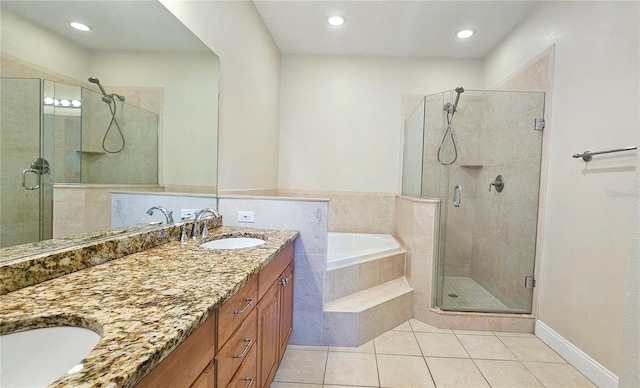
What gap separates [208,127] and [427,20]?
230cm

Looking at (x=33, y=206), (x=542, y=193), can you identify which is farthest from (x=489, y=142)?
(x=33, y=206)

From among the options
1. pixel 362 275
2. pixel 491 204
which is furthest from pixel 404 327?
pixel 491 204

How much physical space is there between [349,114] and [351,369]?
2722 mm

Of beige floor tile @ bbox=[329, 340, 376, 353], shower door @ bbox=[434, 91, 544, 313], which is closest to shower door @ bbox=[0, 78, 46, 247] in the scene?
beige floor tile @ bbox=[329, 340, 376, 353]

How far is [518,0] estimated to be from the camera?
2330 millimetres

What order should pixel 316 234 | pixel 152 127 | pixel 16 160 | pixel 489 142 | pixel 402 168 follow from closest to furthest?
pixel 16 160, pixel 152 127, pixel 316 234, pixel 489 142, pixel 402 168

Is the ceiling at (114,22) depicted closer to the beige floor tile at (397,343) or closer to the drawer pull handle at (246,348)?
the drawer pull handle at (246,348)

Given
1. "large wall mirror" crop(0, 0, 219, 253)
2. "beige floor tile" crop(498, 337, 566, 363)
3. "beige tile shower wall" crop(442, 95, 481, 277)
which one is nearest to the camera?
"large wall mirror" crop(0, 0, 219, 253)

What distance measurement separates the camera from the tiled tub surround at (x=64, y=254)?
787mm

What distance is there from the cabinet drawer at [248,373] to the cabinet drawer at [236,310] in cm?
18

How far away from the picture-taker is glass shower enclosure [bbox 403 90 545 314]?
7.83 ft

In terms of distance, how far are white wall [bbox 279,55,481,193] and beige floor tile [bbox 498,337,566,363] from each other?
185 cm

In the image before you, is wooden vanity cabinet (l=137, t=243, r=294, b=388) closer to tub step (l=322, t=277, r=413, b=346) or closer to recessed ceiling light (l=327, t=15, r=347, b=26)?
tub step (l=322, t=277, r=413, b=346)

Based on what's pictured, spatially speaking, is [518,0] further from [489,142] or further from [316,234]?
[316,234]
